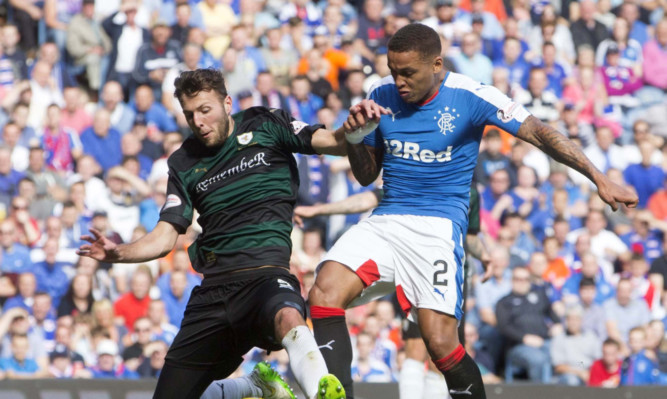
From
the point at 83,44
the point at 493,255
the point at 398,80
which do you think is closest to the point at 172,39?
the point at 83,44

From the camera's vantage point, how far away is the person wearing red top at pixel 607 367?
11820 millimetres

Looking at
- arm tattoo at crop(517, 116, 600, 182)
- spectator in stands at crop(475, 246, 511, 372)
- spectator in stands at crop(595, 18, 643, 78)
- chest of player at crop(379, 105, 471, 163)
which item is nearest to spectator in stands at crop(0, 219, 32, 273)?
spectator in stands at crop(475, 246, 511, 372)

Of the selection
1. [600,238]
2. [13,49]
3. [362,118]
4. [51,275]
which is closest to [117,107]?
[13,49]

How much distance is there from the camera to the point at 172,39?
14703mm

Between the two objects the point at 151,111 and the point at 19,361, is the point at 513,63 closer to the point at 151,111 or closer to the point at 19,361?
the point at 151,111

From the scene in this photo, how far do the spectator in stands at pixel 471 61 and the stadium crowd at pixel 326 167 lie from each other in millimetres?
31

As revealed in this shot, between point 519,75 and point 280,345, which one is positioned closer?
point 280,345

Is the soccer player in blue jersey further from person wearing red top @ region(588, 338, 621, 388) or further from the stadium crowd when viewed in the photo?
person wearing red top @ region(588, 338, 621, 388)

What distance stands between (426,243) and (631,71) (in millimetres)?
10147

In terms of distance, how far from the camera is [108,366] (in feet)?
37.6

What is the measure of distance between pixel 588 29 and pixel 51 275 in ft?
28.2

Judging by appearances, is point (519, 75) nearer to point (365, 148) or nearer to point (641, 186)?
point (641, 186)

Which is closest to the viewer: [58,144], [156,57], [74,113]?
[58,144]

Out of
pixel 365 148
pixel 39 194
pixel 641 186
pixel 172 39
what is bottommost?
pixel 641 186
